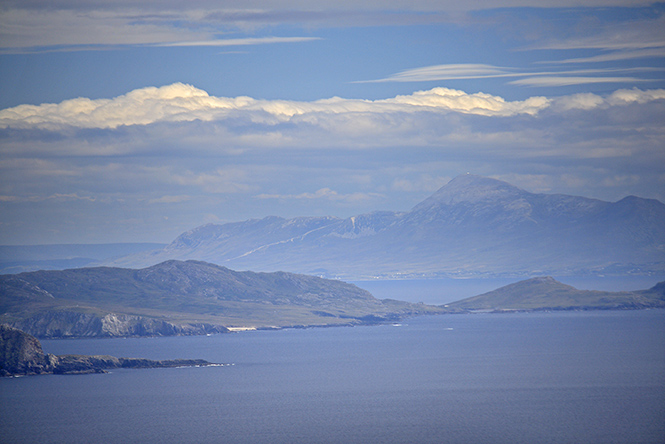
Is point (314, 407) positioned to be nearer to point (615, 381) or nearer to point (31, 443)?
point (31, 443)

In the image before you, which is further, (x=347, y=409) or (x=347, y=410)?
(x=347, y=409)

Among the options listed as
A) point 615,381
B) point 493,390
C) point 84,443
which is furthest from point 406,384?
point 84,443

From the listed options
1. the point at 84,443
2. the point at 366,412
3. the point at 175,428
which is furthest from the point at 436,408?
the point at 84,443

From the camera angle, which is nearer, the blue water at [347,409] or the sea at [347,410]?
the sea at [347,410]

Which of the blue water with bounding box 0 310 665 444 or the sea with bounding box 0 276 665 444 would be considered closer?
the sea with bounding box 0 276 665 444

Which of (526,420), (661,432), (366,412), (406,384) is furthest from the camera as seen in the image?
(406,384)

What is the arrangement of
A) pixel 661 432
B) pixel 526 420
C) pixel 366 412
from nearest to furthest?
pixel 661 432 < pixel 526 420 < pixel 366 412

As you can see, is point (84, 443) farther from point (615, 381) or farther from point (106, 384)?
point (615, 381)

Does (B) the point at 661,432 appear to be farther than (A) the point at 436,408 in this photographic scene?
No

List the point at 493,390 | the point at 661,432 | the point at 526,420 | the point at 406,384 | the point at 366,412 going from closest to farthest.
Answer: the point at 661,432 → the point at 526,420 → the point at 366,412 → the point at 493,390 → the point at 406,384
